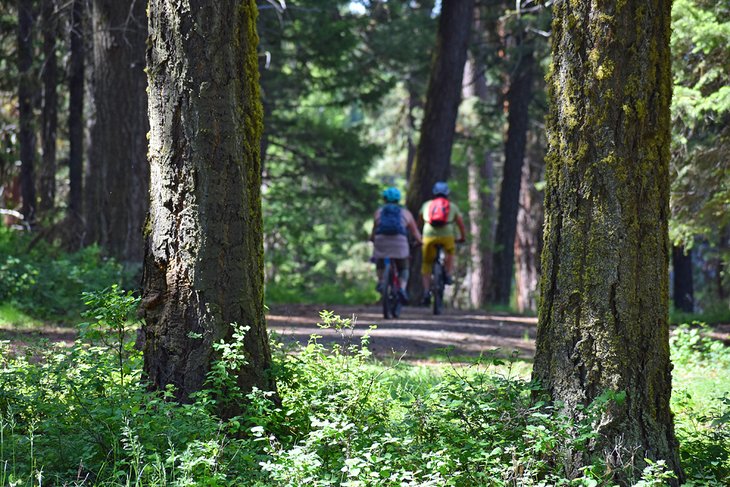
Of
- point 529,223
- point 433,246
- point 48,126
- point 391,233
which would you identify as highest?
point 48,126

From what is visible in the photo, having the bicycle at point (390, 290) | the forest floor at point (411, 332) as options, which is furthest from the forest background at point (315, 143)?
the bicycle at point (390, 290)

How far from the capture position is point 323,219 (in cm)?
3441

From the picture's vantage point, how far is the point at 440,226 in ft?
47.9

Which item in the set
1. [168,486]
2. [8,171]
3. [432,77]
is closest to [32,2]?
[8,171]

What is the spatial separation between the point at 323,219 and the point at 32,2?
1633cm

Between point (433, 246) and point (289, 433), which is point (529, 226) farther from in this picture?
point (289, 433)

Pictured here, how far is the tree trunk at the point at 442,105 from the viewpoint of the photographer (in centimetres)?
1805

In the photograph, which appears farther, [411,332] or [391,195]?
[391,195]

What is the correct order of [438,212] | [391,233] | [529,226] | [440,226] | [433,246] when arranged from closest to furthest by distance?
[391,233] → [438,212] → [440,226] → [433,246] → [529,226]

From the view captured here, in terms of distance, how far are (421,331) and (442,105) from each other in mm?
6762

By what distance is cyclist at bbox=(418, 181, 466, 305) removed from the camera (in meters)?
14.4

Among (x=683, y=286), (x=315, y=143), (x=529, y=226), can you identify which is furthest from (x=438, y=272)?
(x=529, y=226)

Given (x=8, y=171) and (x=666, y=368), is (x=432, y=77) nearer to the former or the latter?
(x=8, y=171)

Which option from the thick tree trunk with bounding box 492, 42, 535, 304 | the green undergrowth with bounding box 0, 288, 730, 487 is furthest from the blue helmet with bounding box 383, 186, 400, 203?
the thick tree trunk with bounding box 492, 42, 535, 304
